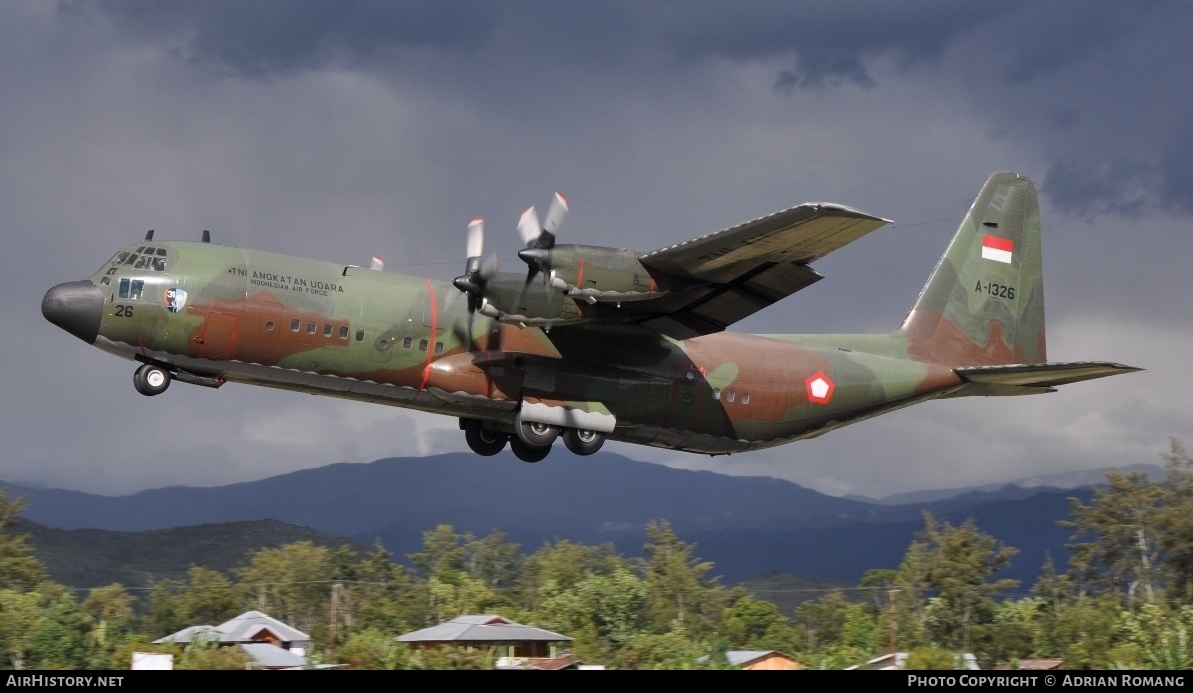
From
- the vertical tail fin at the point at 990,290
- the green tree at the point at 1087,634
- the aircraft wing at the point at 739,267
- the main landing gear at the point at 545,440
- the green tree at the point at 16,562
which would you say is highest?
the vertical tail fin at the point at 990,290

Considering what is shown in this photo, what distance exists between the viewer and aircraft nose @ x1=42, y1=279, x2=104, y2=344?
17.5m

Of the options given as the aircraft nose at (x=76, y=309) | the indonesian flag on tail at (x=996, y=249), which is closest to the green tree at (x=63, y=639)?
the aircraft nose at (x=76, y=309)

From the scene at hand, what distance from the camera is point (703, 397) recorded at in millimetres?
21312

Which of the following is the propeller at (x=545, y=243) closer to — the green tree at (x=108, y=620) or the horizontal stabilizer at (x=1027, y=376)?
the horizontal stabilizer at (x=1027, y=376)

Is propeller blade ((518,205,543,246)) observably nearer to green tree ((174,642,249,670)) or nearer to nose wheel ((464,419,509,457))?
nose wheel ((464,419,509,457))

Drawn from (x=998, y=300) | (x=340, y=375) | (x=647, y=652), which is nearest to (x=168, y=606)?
(x=647, y=652)

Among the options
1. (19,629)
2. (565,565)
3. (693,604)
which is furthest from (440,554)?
(19,629)

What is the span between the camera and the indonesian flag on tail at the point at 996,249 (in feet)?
84.7

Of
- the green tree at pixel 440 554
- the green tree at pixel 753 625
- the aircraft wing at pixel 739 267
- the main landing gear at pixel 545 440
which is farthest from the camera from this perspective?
the green tree at pixel 440 554

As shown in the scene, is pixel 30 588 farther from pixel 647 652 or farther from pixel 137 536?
pixel 137 536

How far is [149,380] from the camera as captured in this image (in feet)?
59.3

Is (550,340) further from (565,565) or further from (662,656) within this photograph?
(565,565)

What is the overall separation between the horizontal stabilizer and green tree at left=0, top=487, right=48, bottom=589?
141ft

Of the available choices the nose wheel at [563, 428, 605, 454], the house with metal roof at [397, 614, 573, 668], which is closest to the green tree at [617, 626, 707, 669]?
the house with metal roof at [397, 614, 573, 668]
